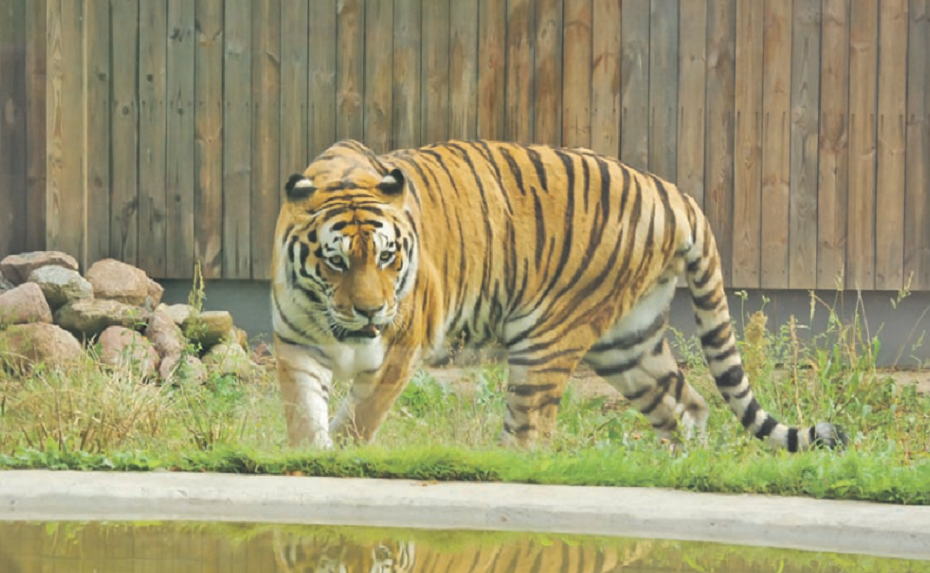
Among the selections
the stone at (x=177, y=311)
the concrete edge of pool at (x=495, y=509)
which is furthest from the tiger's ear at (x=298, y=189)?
the stone at (x=177, y=311)

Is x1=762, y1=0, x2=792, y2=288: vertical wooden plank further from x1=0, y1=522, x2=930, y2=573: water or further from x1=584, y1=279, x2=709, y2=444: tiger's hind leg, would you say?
x1=0, y1=522, x2=930, y2=573: water

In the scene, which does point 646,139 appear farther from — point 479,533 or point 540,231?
point 479,533

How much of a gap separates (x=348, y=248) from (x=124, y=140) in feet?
13.4

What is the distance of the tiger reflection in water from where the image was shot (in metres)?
4.85

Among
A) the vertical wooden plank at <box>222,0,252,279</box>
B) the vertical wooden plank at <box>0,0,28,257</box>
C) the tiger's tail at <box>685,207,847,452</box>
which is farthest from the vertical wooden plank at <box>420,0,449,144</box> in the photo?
the tiger's tail at <box>685,207,847,452</box>

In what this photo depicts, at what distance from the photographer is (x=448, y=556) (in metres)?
5.02

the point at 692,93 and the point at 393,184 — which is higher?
the point at 692,93

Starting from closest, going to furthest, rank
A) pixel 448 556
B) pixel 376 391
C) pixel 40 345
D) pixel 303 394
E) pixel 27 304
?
Answer: pixel 448 556 < pixel 303 394 < pixel 376 391 < pixel 40 345 < pixel 27 304

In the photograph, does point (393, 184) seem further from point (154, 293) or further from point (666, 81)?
point (666, 81)

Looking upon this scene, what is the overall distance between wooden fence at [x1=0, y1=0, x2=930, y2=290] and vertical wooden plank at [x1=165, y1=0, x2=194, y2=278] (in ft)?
0.04

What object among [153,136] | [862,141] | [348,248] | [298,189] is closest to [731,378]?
[348,248]

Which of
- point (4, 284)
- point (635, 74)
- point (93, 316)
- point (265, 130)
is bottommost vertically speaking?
point (93, 316)

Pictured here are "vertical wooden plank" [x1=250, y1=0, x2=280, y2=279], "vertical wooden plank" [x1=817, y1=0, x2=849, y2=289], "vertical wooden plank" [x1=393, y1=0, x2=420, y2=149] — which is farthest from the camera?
"vertical wooden plank" [x1=817, y1=0, x2=849, y2=289]

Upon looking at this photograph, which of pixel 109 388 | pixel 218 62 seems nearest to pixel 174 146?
pixel 218 62
